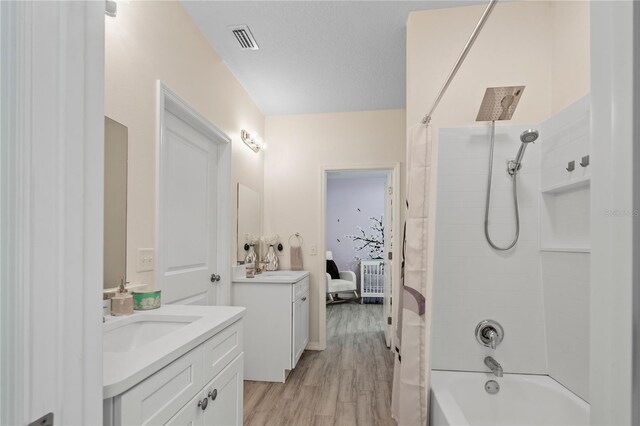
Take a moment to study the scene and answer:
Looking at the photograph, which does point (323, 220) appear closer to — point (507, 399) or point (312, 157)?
point (312, 157)

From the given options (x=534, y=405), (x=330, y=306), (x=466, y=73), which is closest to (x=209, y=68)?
(x=466, y=73)

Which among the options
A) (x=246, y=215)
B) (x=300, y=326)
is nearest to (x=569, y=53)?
(x=246, y=215)

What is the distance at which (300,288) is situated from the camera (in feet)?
10.5

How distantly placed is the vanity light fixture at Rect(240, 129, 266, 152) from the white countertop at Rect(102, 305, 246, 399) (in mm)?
1944

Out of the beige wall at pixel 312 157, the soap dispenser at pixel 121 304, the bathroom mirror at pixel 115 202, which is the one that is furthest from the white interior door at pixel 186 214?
the beige wall at pixel 312 157

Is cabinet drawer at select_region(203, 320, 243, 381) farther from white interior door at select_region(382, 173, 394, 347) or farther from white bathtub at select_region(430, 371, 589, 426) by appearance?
white interior door at select_region(382, 173, 394, 347)

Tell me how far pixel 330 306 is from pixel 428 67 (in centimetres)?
437

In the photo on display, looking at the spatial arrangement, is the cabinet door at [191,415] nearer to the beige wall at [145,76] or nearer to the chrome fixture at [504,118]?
the beige wall at [145,76]

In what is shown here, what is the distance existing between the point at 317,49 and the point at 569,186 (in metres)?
1.90

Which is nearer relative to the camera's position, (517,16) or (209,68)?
(517,16)

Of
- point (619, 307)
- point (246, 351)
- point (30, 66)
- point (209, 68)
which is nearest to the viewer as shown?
point (619, 307)

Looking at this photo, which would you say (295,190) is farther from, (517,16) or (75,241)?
(75,241)

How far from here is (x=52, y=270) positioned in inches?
18.8

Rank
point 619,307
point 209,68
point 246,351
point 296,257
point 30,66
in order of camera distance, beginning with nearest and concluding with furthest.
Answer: point 619,307, point 30,66, point 209,68, point 246,351, point 296,257
